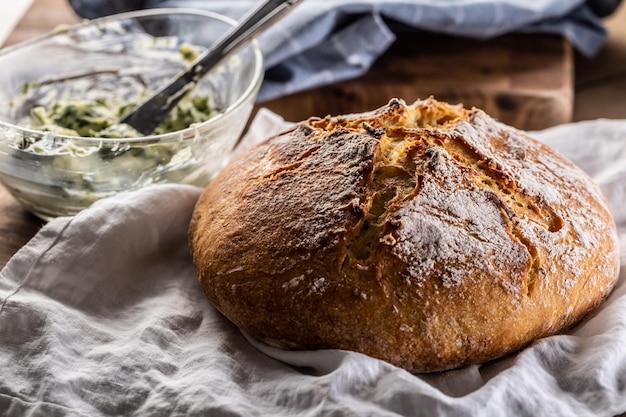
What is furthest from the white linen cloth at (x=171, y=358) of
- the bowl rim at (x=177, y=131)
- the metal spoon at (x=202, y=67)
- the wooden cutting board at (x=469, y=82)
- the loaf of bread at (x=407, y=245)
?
the wooden cutting board at (x=469, y=82)

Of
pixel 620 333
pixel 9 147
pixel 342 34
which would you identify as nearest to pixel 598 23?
pixel 342 34

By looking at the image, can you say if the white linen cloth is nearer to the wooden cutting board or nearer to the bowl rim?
the bowl rim

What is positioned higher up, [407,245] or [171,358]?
[407,245]

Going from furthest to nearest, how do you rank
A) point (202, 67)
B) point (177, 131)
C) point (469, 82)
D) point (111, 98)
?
point (469, 82) → point (111, 98) → point (202, 67) → point (177, 131)

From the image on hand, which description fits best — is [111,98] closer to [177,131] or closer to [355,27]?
[177,131]

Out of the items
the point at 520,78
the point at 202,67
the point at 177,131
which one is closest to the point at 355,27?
the point at 520,78

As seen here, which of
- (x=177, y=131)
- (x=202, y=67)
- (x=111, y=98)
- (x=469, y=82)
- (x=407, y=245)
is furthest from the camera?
(x=469, y=82)

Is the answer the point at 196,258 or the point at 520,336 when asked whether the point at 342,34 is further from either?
the point at 520,336
